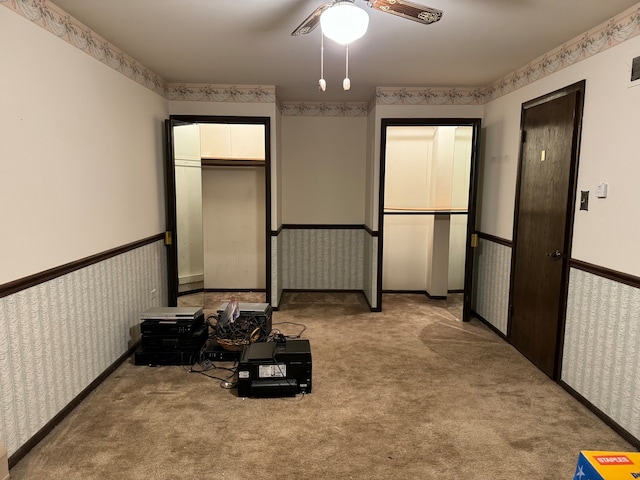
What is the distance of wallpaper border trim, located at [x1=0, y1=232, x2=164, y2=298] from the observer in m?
2.00

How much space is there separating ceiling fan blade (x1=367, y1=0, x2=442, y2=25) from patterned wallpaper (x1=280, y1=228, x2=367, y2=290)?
11.6 feet

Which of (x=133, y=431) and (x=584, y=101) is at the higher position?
(x=584, y=101)

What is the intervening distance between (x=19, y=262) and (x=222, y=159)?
3.26 metres

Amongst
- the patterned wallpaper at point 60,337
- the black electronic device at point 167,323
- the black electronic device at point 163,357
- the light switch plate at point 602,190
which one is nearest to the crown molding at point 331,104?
the light switch plate at point 602,190

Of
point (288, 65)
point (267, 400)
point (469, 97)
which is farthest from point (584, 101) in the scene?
point (267, 400)

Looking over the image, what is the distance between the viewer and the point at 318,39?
113 inches

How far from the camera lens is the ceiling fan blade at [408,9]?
71.2 inches

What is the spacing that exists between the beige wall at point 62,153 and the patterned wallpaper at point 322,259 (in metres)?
2.20

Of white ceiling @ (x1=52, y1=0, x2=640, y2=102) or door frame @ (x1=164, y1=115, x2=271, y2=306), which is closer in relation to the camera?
white ceiling @ (x1=52, y1=0, x2=640, y2=102)

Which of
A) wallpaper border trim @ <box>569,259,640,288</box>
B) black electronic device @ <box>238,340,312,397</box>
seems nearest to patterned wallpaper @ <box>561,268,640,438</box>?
wallpaper border trim @ <box>569,259,640,288</box>

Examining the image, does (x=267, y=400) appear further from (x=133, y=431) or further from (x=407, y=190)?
(x=407, y=190)

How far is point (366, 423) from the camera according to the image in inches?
96.7

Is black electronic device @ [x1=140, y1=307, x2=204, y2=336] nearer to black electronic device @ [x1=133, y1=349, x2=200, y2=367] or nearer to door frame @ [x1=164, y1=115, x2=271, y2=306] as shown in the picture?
black electronic device @ [x1=133, y1=349, x2=200, y2=367]

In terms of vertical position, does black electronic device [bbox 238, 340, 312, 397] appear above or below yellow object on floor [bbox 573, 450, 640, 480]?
below
